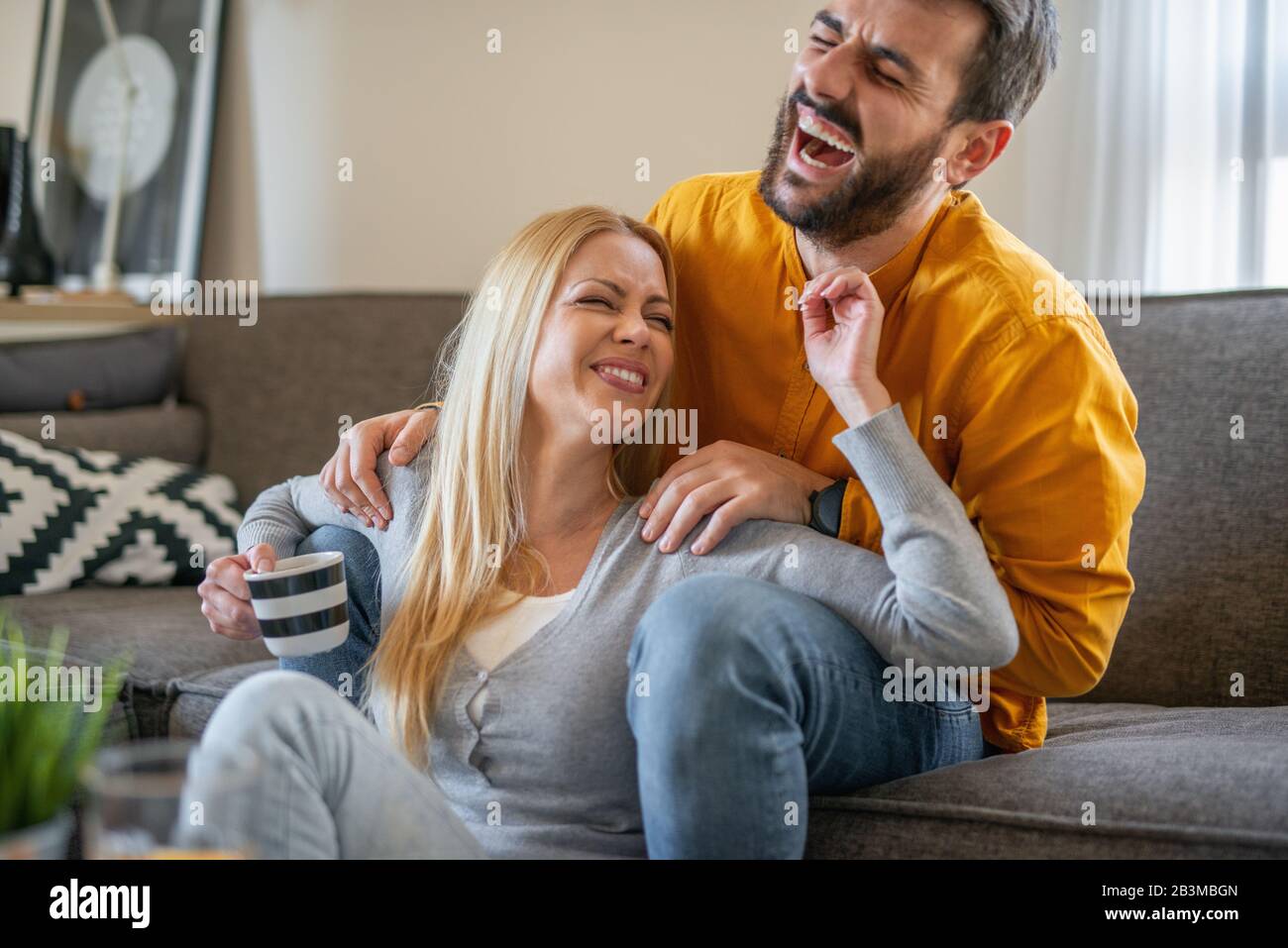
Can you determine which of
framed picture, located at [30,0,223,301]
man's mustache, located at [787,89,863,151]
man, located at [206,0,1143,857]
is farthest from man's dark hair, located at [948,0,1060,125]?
framed picture, located at [30,0,223,301]

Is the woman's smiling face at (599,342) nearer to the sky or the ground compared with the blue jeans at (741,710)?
nearer to the sky

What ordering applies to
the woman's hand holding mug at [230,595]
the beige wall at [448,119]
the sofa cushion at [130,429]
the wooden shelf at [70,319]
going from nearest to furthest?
the woman's hand holding mug at [230,595], the sofa cushion at [130,429], the beige wall at [448,119], the wooden shelf at [70,319]

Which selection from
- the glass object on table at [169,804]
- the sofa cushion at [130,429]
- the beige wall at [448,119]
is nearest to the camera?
the glass object on table at [169,804]

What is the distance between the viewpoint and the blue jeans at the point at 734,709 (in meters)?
1.06

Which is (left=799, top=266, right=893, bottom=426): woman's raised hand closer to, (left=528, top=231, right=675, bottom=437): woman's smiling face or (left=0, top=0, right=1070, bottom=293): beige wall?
(left=528, top=231, right=675, bottom=437): woman's smiling face

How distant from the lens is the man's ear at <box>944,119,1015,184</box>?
1523 millimetres

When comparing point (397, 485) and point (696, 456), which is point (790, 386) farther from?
point (397, 485)

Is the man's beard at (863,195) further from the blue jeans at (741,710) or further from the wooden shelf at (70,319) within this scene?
the wooden shelf at (70,319)

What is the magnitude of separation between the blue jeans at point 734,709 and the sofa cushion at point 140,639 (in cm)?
89

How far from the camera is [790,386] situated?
1536 millimetres

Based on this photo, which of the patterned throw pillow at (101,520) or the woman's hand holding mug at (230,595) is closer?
the woman's hand holding mug at (230,595)

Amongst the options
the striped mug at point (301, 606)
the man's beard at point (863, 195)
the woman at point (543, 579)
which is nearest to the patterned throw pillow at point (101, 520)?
the woman at point (543, 579)

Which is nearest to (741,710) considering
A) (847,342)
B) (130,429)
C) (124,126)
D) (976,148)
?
(847,342)

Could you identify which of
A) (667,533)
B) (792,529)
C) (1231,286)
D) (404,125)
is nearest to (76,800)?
(667,533)
